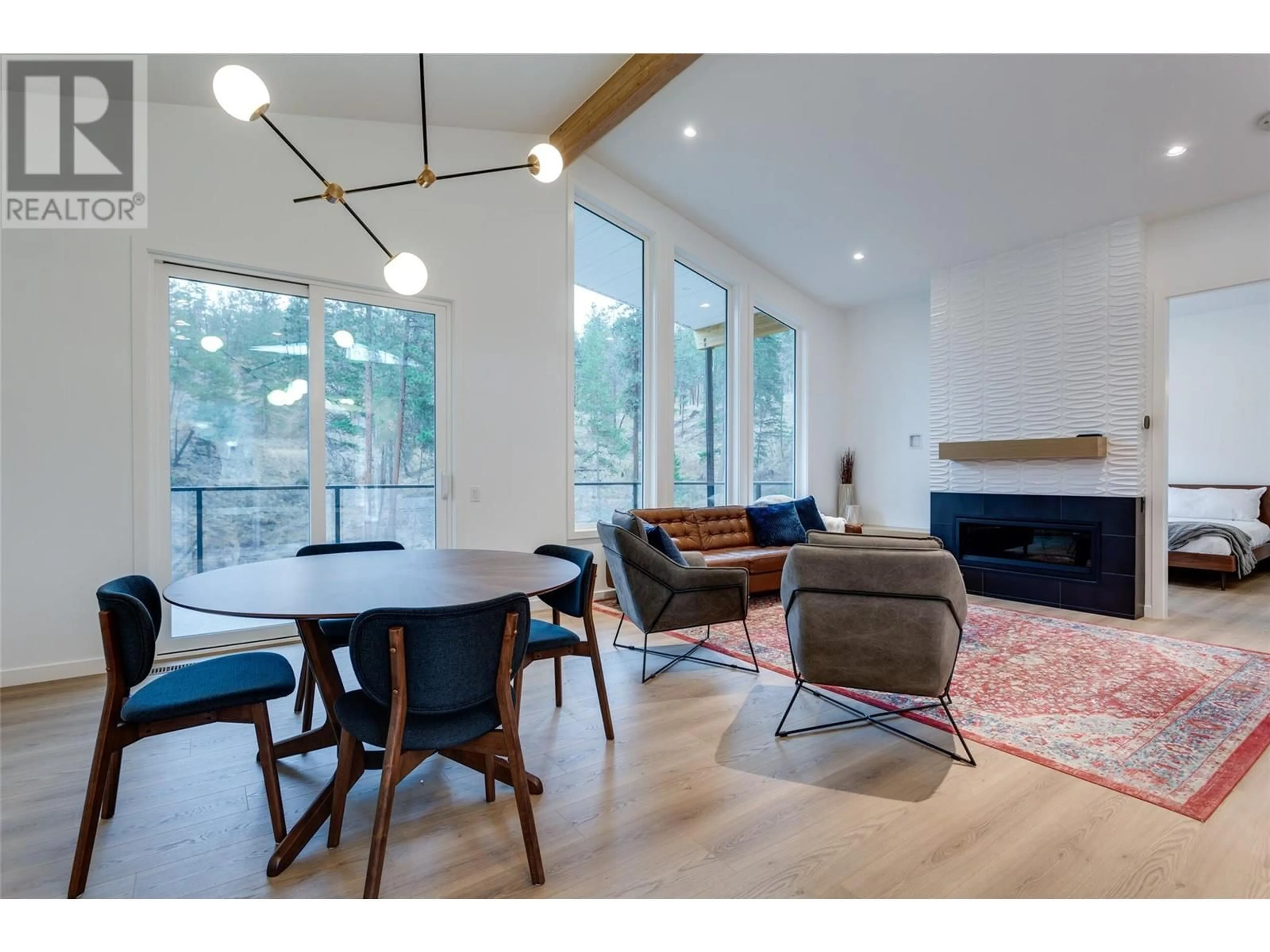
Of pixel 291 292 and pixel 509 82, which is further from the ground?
pixel 509 82

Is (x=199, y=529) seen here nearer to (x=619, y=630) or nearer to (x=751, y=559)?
(x=619, y=630)

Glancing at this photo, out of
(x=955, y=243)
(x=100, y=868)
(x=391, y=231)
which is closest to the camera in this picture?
(x=100, y=868)

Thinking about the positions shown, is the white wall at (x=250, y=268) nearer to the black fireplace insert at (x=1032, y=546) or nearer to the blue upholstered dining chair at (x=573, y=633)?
the blue upholstered dining chair at (x=573, y=633)

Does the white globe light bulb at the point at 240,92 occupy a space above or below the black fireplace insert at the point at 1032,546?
above

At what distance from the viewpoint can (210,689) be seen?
172 cm

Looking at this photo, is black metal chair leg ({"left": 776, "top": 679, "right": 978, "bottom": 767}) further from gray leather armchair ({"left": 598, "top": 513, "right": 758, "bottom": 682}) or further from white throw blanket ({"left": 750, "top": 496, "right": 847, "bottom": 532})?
white throw blanket ({"left": 750, "top": 496, "right": 847, "bottom": 532})

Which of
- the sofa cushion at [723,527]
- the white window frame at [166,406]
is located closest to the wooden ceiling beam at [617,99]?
the white window frame at [166,406]

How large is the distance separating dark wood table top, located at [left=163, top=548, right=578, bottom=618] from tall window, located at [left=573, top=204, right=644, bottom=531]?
2506 mm

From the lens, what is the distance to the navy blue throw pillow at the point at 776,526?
538 centimetres

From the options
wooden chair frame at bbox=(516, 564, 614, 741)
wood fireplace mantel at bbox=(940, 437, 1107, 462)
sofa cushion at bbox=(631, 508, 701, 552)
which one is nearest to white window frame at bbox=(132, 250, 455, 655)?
wooden chair frame at bbox=(516, 564, 614, 741)

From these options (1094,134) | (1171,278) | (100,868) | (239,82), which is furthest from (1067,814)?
(1171,278)
